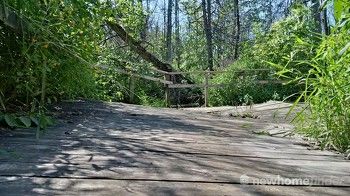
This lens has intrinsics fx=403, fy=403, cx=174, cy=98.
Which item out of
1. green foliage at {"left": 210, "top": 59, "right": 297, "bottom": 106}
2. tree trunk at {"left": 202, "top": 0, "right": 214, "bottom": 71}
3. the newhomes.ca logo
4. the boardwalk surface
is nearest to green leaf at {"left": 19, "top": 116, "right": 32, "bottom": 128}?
the boardwalk surface

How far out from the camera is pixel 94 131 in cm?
Answer: 281

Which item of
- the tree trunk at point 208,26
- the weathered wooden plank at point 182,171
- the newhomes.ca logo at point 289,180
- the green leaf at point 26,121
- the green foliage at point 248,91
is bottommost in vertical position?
A: the newhomes.ca logo at point 289,180

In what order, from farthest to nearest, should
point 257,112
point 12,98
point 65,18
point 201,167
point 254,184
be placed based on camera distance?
point 257,112
point 65,18
point 12,98
point 201,167
point 254,184

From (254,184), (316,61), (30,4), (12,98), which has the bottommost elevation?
(254,184)

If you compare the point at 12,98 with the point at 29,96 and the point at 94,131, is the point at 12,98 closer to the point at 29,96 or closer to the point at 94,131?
the point at 29,96

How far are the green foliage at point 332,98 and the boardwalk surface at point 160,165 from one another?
0.45ft

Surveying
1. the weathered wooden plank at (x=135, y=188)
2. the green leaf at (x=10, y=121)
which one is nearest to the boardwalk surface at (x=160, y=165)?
the weathered wooden plank at (x=135, y=188)

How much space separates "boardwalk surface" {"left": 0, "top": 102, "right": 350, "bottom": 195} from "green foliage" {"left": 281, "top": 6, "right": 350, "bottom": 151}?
14cm

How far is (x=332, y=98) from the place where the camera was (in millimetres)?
2342

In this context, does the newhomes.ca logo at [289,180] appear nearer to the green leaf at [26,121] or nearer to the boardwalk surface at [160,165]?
the boardwalk surface at [160,165]

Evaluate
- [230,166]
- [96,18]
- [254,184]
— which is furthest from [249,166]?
[96,18]

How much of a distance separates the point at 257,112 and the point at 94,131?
374 cm

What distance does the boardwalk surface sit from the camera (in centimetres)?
137

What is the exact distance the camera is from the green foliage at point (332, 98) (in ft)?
7.66
